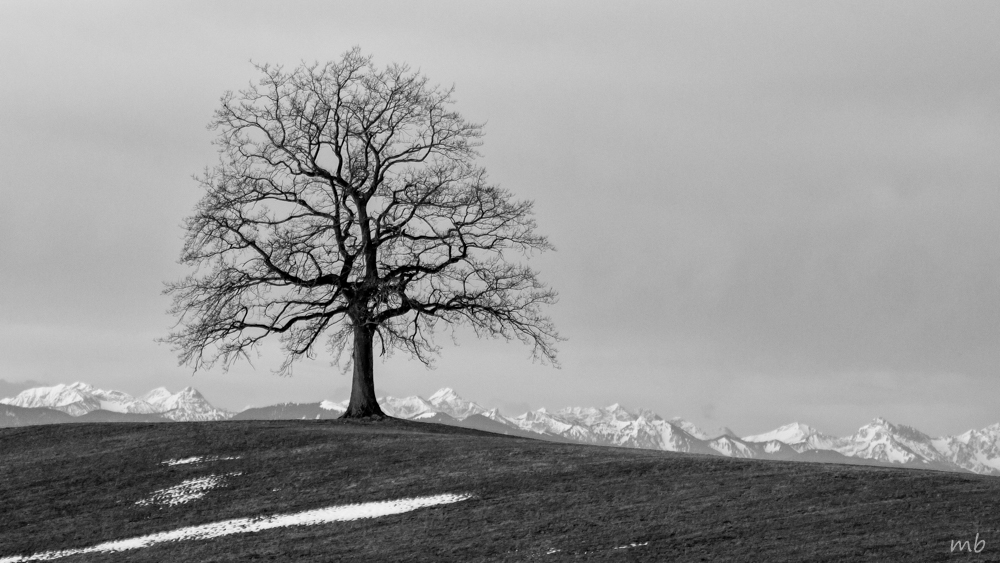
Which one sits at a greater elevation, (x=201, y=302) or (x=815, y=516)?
(x=201, y=302)

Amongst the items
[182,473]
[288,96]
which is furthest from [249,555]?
[288,96]

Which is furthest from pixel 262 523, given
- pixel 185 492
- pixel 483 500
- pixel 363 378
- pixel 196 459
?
pixel 363 378

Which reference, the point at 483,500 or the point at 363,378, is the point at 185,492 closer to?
the point at 483,500

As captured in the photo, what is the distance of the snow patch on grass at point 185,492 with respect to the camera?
35.2 meters

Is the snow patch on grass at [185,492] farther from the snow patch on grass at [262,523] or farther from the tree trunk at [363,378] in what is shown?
the tree trunk at [363,378]

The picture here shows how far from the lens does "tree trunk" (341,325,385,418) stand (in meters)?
50.3

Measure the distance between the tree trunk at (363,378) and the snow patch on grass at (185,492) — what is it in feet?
43.3

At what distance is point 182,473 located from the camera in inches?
1501

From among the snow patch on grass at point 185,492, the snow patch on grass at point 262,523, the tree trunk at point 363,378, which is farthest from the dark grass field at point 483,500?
the tree trunk at point 363,378

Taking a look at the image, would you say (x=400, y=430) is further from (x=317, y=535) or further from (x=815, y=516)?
(x=815, y=516)

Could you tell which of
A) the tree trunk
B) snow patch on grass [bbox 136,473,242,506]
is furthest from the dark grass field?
the tree trunk

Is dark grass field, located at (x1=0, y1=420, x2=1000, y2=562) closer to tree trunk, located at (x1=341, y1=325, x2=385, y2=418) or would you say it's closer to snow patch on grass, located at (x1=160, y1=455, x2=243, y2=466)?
snow patch on grass, located at (x1=160, y1=455, x2=243, y2=466)

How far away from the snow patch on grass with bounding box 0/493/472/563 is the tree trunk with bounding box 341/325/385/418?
58.2 feet

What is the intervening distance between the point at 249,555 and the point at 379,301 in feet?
70.1
